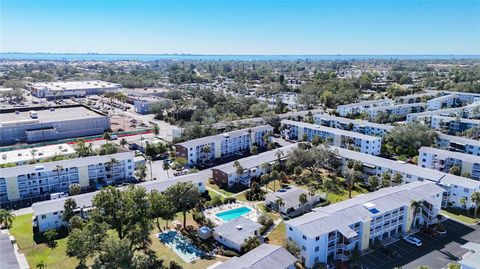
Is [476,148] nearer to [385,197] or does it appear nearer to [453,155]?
[453,155]

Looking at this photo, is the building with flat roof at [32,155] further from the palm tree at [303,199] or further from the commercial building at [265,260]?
the commercial building at [265,260]

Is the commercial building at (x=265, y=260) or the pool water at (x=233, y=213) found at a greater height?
the commercial building at (x=265, y=260)

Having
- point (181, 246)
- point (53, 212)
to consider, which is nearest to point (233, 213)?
point (181, 246)

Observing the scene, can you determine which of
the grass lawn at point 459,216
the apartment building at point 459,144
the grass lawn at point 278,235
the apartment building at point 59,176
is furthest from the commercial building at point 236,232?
the apartment building at point 459,144

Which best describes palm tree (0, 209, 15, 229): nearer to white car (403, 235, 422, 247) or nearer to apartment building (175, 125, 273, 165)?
apartment building (175, 125, 273, 165)

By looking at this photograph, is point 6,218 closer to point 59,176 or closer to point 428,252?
point 59,176
